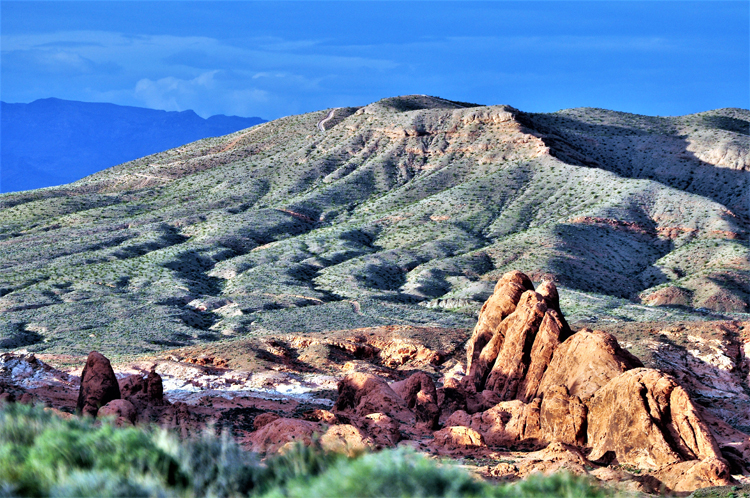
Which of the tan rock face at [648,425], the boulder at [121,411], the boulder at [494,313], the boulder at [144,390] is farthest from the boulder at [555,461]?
the boulder at [144,390]

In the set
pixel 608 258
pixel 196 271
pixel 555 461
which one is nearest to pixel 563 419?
pixel 555 461

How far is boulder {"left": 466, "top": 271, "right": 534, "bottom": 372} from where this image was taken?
43281 mm

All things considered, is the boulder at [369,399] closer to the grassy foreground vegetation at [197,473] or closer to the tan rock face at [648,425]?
the tan rock face at [648,425]

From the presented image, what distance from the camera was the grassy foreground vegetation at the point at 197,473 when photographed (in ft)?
40.5

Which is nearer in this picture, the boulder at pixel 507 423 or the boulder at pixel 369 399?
the boulder at pixel 507 423

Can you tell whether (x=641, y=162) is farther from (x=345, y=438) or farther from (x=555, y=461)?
(x=345, y=438)

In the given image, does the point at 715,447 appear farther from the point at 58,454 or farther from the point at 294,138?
the point at 294,138

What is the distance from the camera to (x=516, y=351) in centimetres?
3975

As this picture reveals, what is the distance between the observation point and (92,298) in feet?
265

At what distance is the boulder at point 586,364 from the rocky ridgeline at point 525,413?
0.05 metres

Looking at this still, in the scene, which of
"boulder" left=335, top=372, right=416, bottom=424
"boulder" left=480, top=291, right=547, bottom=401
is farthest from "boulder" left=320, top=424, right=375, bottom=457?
"boulder" left=480, top=291, right=547, bottom=401

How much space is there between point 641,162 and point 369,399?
11335cm

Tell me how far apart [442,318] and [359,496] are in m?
58.9

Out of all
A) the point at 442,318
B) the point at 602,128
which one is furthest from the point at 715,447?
the point at 602,128
